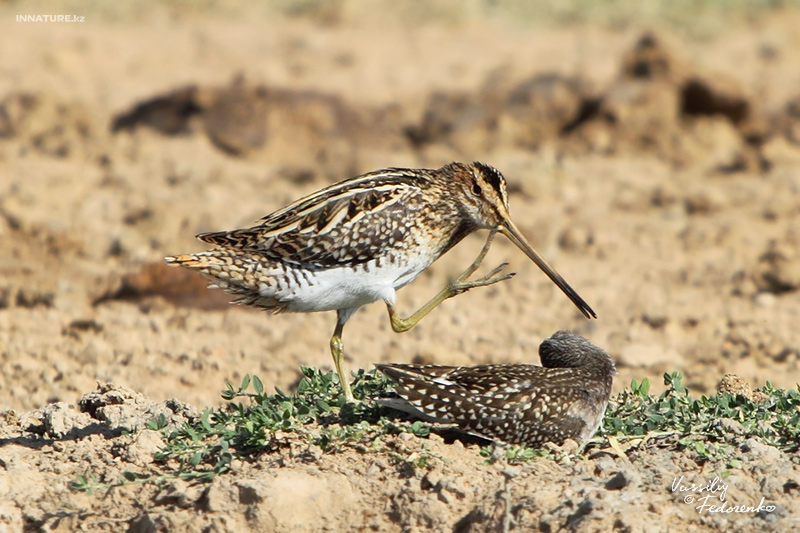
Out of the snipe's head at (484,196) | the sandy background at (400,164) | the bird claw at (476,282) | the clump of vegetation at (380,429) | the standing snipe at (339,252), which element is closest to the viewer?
the clump of vegetation at (380,429)

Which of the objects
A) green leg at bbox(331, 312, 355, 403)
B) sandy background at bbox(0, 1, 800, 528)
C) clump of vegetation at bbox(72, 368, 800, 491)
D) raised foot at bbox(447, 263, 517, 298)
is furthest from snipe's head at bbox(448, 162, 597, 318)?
sandy background at bbox(0, 1, 800, 528)

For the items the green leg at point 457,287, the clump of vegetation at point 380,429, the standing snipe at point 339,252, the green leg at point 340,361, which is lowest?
the clump of vegetation at point 380,429

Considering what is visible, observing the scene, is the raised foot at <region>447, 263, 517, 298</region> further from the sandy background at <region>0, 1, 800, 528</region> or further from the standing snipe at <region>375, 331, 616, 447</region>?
the sandy background at <region>0, 1, 800, 528</region>

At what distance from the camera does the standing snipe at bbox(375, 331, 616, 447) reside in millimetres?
5707

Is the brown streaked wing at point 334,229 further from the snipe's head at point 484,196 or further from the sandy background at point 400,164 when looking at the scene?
the sandy background at point 400,164

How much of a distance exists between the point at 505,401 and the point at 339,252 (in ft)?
4.42

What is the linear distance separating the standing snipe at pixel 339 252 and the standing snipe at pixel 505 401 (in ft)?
1.97

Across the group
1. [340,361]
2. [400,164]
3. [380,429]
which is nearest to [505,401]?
[380,429]

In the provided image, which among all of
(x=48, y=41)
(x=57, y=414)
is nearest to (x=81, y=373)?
(x=57, y=414)

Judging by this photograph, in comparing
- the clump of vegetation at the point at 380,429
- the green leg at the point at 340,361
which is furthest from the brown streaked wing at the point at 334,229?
the clump of vegetation at the point at 380,429

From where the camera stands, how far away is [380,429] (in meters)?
5.80

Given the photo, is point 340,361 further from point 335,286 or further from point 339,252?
point 339,252

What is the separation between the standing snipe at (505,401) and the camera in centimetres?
A: 571

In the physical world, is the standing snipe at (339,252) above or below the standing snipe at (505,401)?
above
